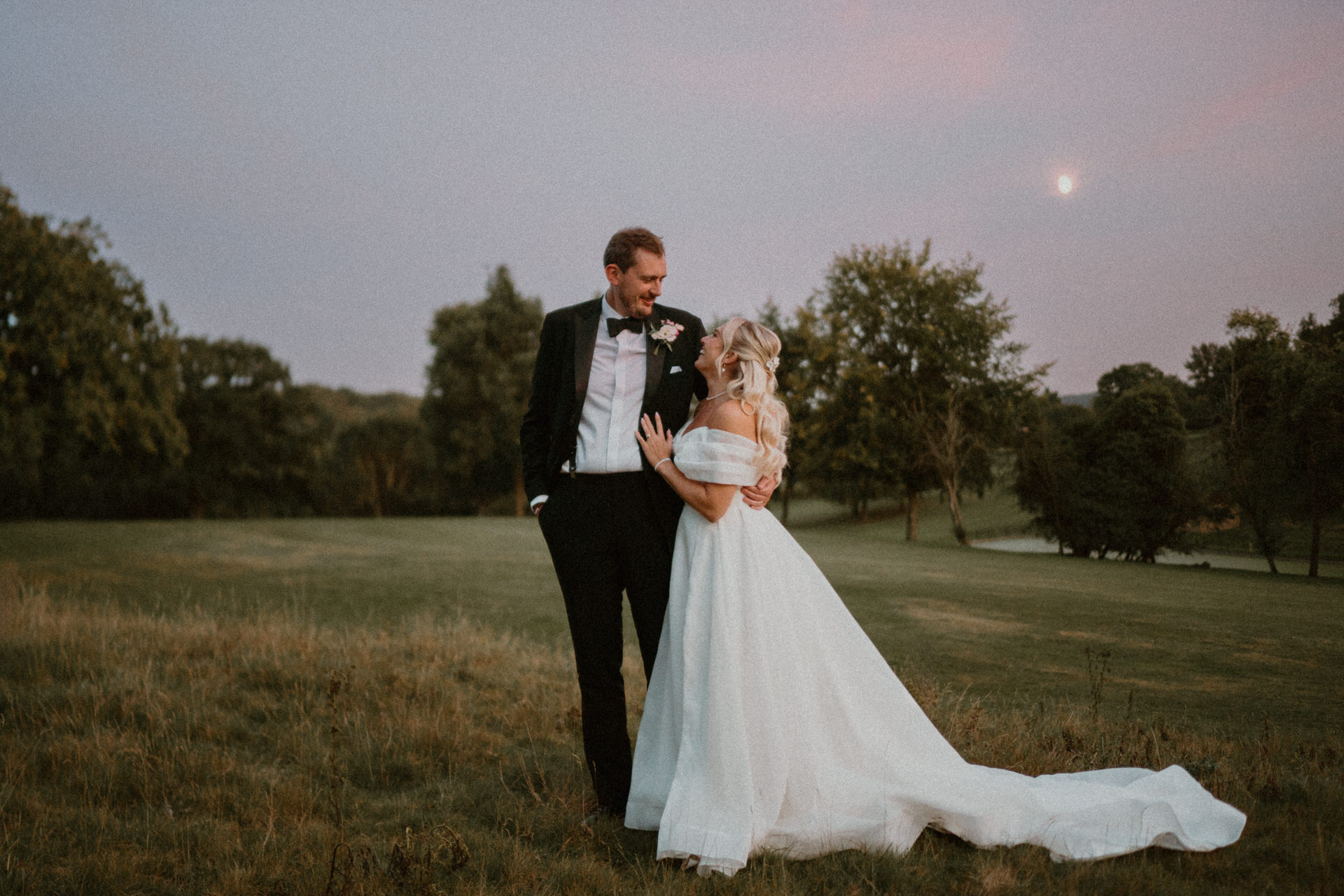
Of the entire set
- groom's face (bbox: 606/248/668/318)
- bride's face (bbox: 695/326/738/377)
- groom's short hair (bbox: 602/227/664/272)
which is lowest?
bride's face (bbox: 695/326/738/377)

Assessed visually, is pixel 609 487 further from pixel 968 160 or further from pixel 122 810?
pixel 968 160

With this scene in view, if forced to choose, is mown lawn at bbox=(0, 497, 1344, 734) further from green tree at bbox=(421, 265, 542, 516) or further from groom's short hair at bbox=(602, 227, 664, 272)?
green tree at bbox=(421, 265, 542, 516)

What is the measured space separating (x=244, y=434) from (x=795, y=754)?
43373mm

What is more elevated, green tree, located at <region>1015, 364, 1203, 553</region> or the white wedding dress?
green tree, located at <region>1015, 364, 1203, 553</region>

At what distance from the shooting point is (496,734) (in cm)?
529

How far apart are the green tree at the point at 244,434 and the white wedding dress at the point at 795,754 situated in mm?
42260

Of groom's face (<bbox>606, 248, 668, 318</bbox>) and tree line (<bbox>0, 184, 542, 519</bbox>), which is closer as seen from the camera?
groom's face (<bbox>606, 248, 668, 318</bbox>)

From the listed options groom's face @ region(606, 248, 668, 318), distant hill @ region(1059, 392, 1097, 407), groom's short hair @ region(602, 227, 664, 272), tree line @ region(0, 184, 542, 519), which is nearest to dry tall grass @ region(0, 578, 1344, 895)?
groom's face @ region(606, 248, 668, 318)

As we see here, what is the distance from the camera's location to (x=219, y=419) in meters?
40.0

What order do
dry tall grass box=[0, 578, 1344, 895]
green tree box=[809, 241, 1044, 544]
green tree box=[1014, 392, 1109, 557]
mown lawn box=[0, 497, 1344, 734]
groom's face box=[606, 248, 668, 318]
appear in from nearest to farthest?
dry tall grass box=[0, 578, 1344, 895] → groom's face box=[606, 248, 668, 318] → mown lawn box=[0, 497, 1344, 734] → green tree box=[1014, 392, 1109, 557] → green tree box=[809, 241, 1044, 544]

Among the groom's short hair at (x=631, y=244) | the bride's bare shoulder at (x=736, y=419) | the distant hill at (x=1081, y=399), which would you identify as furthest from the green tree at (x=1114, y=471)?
the groom's short hair at (x=631, y=244)

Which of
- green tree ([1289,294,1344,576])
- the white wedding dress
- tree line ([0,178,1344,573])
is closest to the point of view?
the white wedding dress

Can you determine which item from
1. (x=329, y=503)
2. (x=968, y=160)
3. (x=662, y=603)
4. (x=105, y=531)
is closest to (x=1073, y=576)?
(x=968, y=160)

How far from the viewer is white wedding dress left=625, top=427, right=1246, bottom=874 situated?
3131 millimetres
